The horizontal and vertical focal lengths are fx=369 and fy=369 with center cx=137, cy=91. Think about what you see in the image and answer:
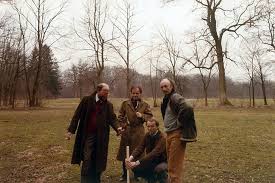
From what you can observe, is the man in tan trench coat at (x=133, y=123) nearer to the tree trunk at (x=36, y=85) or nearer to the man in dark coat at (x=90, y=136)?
the man in dark coat at (x=90, y=136)

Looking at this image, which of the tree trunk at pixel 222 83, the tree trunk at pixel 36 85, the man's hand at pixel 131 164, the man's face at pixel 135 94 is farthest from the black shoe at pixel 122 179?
the tree trunk at pixel 36 85

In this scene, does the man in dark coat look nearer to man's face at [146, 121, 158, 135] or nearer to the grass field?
man's face at [146, 121, 158, 135]

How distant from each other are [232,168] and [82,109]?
3962 millimetres

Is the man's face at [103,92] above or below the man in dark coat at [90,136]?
above

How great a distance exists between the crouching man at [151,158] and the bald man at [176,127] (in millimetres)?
658

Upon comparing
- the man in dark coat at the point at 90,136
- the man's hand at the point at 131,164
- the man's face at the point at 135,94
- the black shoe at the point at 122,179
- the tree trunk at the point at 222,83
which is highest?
the tree trunk at the point at 222,83

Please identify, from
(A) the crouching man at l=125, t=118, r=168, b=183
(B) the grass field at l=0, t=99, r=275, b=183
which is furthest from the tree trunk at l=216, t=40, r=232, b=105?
(A) the crouching man at l=125, t=118, r=168, b=183

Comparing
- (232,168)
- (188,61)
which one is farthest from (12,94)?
(232,168)

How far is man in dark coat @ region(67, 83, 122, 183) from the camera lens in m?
6.57

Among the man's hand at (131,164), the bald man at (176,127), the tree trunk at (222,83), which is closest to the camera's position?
the bald man at (176,127)

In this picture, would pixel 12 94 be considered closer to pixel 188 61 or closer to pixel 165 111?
pixel 188 61

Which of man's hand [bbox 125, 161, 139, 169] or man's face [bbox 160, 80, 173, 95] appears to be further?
man's hand [bbox 125, 161, 139, 169]

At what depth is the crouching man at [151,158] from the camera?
6539mm

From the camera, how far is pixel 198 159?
9492 millimetres
